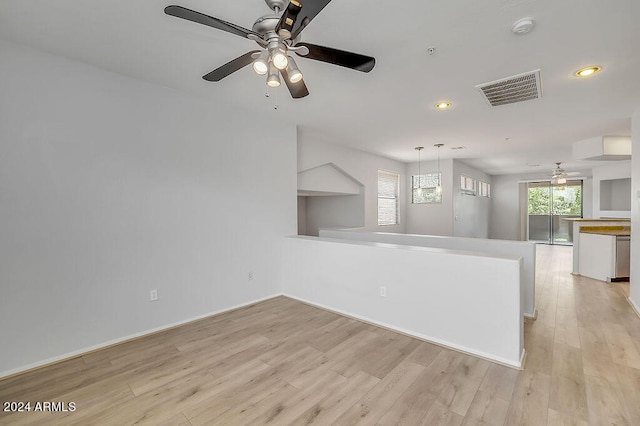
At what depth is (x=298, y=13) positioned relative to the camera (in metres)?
1.47

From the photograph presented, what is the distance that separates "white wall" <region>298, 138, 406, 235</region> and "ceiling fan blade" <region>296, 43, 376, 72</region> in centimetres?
301

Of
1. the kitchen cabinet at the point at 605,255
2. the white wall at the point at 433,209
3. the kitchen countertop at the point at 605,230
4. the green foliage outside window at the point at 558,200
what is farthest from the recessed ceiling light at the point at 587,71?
the green foliage outside window at the point at 558,200

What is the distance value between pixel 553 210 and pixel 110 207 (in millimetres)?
12316

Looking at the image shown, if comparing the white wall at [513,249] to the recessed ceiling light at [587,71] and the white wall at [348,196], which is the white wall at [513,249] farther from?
the white wall at [348,196]

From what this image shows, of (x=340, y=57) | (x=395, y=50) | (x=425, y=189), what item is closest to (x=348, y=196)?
(x=425, y=189)

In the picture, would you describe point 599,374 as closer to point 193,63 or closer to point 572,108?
point 572,108

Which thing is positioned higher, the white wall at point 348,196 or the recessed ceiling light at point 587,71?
the recessed ceiling light at point 587,71

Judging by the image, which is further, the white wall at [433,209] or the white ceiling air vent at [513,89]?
the white wall at [433,209]

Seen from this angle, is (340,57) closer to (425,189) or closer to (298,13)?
(298,13)

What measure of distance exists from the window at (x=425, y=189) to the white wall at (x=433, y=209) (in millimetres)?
90

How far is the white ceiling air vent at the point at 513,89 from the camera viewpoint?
9.11 feet

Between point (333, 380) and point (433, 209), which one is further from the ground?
point (433, 209)

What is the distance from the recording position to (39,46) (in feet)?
7.65

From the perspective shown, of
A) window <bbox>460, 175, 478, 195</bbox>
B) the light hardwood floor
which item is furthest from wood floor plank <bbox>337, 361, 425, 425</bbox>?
window <bbox>460, 175, 478, 195</bbox>
